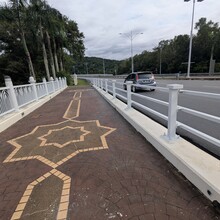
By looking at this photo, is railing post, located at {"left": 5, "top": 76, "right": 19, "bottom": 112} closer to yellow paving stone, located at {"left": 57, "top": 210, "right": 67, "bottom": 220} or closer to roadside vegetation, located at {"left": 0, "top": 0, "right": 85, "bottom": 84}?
yellow paving stone, located at {"left": 57, "top": 210, "right": 67, "bottom": 220}

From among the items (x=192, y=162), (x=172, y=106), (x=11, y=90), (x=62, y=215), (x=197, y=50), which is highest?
(x=197, y=50)

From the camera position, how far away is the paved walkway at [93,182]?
2010 mm

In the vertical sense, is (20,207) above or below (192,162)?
below

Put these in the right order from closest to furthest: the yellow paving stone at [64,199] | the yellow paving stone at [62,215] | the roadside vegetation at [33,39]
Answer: the yellow paving stone at [62,215]
the yellow paving stone at [64,199]
the roadside vegetation at [33,39]

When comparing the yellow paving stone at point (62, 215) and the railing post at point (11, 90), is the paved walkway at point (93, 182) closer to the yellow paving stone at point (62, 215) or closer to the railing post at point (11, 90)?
the yellow paving stone at point (62, 215)

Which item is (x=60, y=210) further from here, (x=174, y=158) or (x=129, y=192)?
(x=174, y=158)

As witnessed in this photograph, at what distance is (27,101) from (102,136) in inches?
230

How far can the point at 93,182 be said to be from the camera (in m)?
2.53

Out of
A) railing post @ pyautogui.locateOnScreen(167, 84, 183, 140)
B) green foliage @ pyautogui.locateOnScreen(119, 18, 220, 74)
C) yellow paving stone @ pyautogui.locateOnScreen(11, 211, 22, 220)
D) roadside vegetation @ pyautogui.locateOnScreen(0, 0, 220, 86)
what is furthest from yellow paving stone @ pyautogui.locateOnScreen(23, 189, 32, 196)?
green foliage @ pyautogui.locateOnScreen(119, 18, 220, 74)

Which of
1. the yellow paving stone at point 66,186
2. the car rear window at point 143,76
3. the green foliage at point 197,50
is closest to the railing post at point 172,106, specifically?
the yellow paving stone at point 66,186

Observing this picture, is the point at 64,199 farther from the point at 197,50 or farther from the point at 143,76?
the point at 197,50

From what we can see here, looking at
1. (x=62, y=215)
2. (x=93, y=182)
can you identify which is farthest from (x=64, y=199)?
(x=93, y=182)

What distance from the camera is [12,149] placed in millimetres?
3893

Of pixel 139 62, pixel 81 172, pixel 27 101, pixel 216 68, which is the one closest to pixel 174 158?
pixel 81 172
